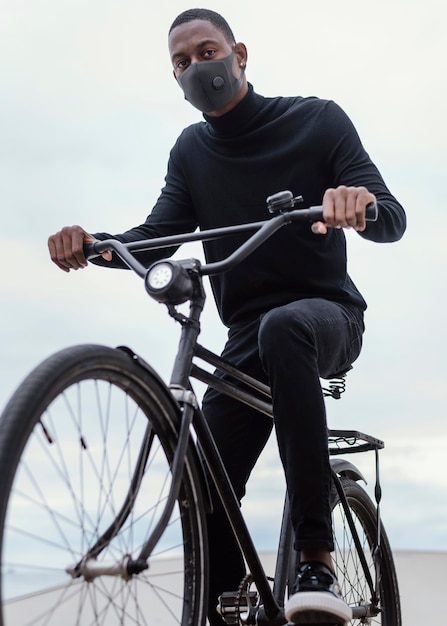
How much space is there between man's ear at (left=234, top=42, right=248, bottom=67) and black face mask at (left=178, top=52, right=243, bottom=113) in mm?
84

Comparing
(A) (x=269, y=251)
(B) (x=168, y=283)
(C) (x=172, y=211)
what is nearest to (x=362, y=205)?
(B) (x=168, y=283)

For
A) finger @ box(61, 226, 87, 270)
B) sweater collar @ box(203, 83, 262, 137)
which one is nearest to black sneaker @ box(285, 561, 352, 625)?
finger @ box(61, 226, 87, 270)

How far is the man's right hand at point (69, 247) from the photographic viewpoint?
185 cm

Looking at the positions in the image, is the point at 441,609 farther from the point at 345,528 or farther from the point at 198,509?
the point at 198,509

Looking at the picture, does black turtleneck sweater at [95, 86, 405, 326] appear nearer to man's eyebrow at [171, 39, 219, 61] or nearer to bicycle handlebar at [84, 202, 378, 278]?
man's eyebrow at [171, 39, 219, 61]

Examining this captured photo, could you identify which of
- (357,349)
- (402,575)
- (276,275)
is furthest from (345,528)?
(402,575)

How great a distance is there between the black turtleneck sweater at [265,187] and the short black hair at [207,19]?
14 cm

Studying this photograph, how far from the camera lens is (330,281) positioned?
2.10 m

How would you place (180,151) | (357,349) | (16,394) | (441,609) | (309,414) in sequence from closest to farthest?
(16,394) → (309,414) → (357,349) → (180,151) → (441,609)

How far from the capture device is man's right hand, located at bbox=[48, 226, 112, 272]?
6.08 ft

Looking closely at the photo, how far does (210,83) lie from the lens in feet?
6.95

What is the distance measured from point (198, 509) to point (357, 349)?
0.63 metres

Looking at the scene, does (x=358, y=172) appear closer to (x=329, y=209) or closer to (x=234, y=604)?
(x=329, y=209)

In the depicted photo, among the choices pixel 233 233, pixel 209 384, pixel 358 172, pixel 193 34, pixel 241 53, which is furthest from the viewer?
pixel 241 53
